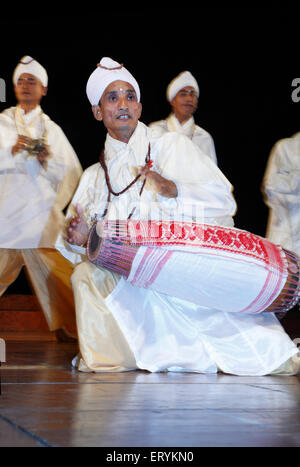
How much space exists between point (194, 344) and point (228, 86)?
454 cm

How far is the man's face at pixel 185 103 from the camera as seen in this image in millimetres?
5336

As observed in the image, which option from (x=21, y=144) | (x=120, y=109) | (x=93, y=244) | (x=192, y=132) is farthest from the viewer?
(x=192, y=132)

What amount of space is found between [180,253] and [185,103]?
3.10m

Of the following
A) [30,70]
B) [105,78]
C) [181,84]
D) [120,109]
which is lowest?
[181,84]

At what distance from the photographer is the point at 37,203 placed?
449cm

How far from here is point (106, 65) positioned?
10.2 feet

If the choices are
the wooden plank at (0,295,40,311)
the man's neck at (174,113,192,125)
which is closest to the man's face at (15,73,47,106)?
the man's neck at (174,113,192,125)

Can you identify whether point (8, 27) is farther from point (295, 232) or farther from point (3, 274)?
point (295, 232)

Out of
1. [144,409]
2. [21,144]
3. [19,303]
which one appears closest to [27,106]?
[21,144]

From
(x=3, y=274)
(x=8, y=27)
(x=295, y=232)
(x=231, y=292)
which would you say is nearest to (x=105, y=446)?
(x=231, y=292)

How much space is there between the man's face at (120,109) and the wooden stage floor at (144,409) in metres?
1.04

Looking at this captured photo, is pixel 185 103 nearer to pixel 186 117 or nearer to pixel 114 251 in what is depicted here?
pixel 186 117

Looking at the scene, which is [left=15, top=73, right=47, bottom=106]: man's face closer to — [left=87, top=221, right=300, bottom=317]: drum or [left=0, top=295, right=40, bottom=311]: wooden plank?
[left=0, top=295, right=40, bottom=311]: wooden plank

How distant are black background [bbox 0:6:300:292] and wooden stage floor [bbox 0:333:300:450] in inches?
159
